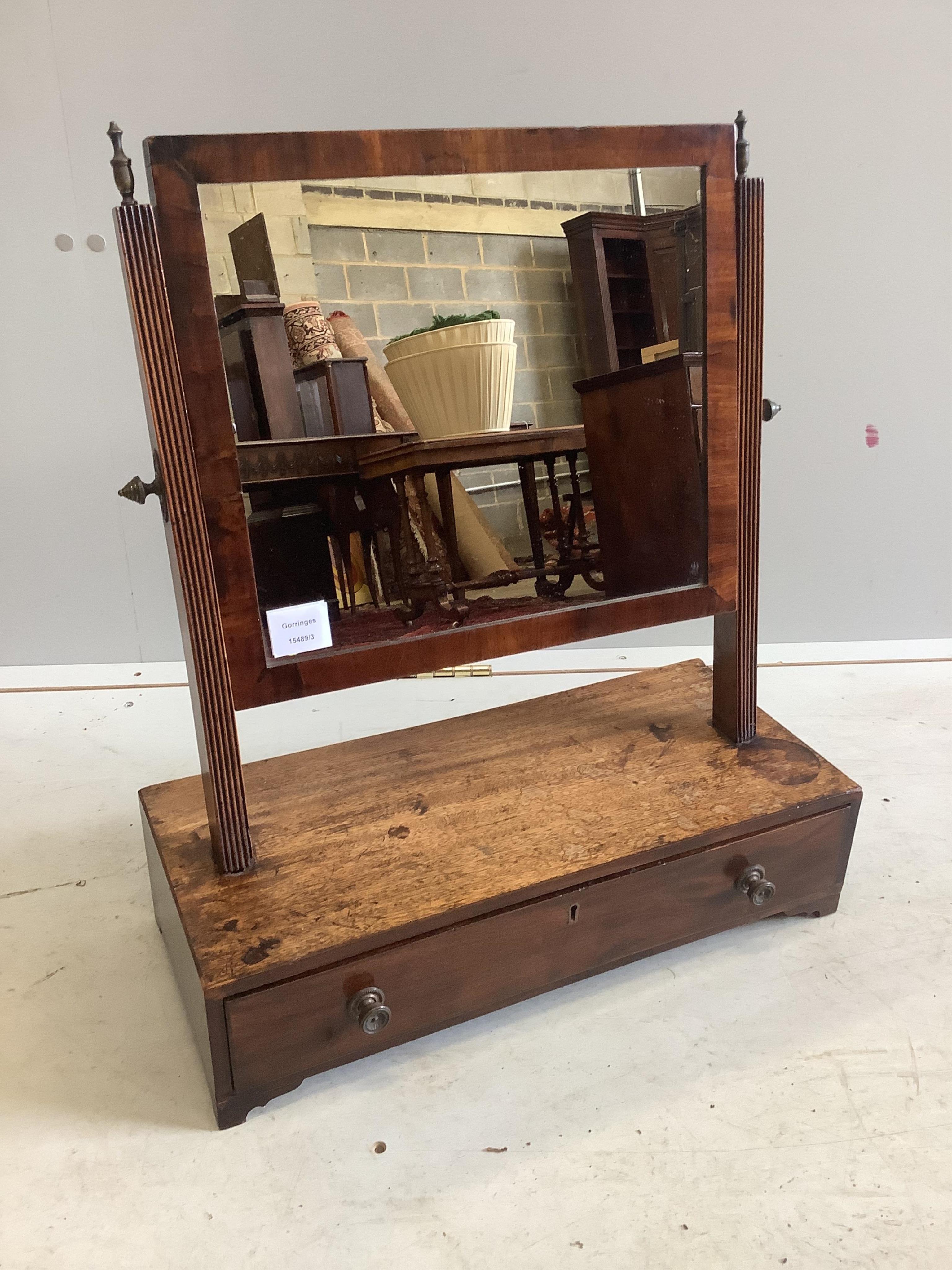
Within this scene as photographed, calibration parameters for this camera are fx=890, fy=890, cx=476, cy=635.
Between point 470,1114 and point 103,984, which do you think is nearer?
point 470,1114

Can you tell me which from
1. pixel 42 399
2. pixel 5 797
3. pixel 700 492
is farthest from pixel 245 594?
pixel 42 399

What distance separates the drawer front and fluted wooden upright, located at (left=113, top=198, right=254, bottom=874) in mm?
199

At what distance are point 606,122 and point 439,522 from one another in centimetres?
126

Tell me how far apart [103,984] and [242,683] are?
1.71 feet

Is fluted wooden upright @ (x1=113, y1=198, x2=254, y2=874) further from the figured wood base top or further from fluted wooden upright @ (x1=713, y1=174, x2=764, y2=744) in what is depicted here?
fluted wooden upright @ (x1=713, y1=174, x2=764, y2=744)

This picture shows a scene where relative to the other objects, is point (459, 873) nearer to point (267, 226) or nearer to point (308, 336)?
point (308, 336)

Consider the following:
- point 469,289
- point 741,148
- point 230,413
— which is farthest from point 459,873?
point 741,148

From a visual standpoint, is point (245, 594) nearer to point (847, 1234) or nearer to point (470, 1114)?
point (470, 1114)

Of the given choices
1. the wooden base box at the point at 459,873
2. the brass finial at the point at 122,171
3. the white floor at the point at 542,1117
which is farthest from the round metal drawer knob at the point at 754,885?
the brass finial at the point at 122,171

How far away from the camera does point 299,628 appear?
103cm

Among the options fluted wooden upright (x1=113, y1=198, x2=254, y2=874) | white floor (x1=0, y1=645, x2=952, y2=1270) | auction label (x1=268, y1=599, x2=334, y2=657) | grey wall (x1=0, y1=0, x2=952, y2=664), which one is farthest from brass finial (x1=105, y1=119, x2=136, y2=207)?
grey wall (x1=0, y1=0, x2=952, y2=664)

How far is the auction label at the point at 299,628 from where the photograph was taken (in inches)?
40.3

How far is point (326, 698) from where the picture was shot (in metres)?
2.07

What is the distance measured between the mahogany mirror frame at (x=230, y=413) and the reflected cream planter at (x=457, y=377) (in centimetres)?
17
